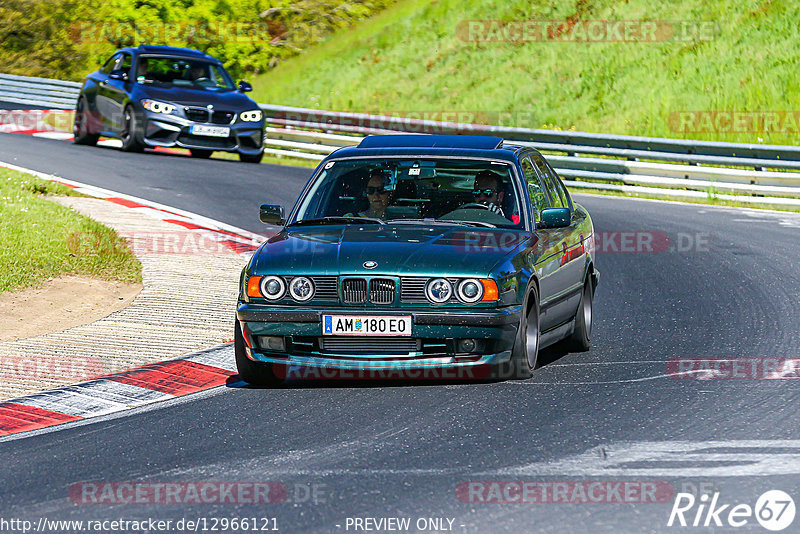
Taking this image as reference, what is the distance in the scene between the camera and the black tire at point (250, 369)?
8.18 meters

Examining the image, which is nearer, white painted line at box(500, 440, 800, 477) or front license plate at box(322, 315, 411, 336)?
white painted line at box(500, 440, 800, 477)

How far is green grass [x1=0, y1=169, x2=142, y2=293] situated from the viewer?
12.4 m

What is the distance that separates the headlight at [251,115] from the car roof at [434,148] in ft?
41.8

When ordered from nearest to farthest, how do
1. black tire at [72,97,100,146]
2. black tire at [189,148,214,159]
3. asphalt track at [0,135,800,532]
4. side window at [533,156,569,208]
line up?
1. asphalt track at [0,135,800,532]
2. side window at [533,156,569,208]
3. black tire at [72,97,100,146]
4. black tire at [189,148,214,159]

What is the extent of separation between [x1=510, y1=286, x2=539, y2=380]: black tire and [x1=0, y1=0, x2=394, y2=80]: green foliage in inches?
1254

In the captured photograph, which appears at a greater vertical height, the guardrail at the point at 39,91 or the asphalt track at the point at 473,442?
the asphalt track at the point at 473,442

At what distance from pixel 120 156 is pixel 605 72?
1441cm

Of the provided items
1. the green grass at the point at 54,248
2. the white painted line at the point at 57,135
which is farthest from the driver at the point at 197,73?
the green grass at the point at 54,248

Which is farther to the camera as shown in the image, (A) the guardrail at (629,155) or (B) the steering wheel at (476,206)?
(A) the guardrail at (629,155)

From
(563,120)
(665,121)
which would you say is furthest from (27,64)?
(665,121)

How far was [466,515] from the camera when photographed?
17.7 ft

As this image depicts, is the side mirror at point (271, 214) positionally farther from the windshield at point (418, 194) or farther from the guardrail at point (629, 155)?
the guardrail at point (629, 155)

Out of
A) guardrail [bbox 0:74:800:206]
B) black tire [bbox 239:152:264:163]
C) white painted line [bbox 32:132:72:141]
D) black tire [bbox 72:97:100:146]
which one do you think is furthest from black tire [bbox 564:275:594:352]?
white painted line [bbox 32:132:72:141]

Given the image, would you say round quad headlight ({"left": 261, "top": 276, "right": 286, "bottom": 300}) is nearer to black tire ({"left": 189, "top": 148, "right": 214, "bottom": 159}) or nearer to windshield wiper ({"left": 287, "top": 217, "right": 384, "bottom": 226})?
windshield wiper ({"left": 287, "top": 217, "right": 384, "bottom": 226})
